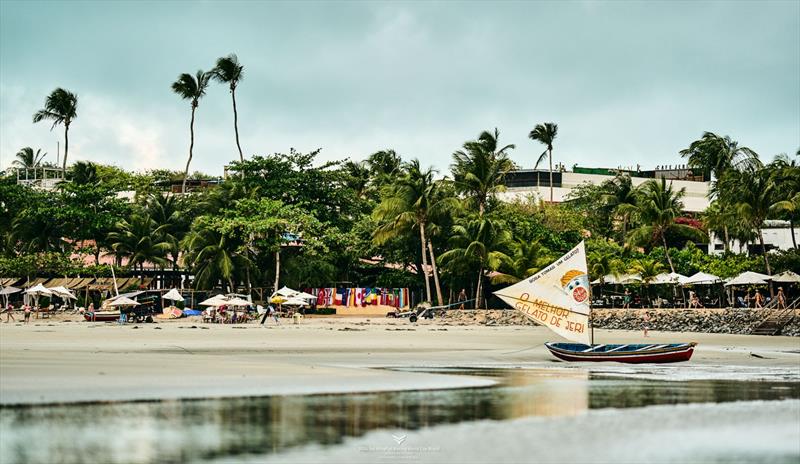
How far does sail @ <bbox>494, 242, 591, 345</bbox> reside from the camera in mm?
30719

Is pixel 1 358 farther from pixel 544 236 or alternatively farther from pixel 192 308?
pixel 544 236

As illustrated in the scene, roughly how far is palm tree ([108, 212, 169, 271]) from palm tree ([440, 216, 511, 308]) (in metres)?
20.8

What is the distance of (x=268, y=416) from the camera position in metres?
15.5

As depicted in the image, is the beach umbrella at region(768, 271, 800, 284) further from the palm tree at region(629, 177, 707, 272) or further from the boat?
the boat

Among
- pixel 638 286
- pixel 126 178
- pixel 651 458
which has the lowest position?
pixel 651 458

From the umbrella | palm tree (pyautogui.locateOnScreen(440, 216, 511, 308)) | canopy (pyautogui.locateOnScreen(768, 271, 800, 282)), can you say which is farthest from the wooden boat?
canopy (pyautogui.locateOnScreen(768, 271, 800, 282))

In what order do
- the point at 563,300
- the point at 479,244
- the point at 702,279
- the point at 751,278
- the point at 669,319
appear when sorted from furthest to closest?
the point at 479,244 < the point at 702,279 < the point at 751,278 < the point at 669,319 < the point at 563,300

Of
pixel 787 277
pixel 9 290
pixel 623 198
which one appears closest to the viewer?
pixel 787 277

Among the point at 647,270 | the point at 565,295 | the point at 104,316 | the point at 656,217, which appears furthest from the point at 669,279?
the point at 104,316

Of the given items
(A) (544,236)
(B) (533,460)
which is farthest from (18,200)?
(B) (533,460)

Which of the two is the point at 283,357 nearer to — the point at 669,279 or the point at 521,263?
the point at 521,263

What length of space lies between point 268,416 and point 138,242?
52770 millimetres

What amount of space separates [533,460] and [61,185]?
211 feet

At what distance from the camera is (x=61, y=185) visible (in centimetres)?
7069
